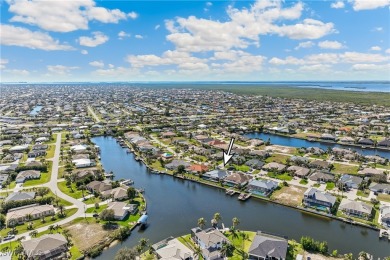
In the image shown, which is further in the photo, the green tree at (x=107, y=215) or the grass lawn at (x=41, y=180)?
the grass lawn at (x=41, y=180)

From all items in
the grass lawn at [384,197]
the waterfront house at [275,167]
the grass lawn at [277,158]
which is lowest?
the grass lawn at [384,197]

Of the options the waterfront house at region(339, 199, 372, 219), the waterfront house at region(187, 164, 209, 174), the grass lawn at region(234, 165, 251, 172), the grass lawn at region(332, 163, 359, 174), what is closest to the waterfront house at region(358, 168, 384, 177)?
the grass lawn at region(332, 163, 359, 174)

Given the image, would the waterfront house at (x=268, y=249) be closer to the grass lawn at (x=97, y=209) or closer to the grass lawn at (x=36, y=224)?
the grass lawn at (x=97, y=209)

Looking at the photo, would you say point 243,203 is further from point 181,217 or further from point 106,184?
point 106,184

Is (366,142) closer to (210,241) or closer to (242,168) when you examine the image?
(242,168)

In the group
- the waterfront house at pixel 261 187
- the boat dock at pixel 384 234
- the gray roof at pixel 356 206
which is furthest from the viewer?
the waterfront house at pixel 261 187

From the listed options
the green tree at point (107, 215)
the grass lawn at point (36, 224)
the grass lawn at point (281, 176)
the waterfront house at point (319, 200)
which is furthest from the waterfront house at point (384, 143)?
the grass lawn at point (36, 224)

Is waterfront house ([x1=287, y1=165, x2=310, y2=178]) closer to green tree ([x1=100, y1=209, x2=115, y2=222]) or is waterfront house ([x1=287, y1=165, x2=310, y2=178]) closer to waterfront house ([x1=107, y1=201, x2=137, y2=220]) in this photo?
waterfront house ([x1=107, y1=201, x2=137, y2=220])
